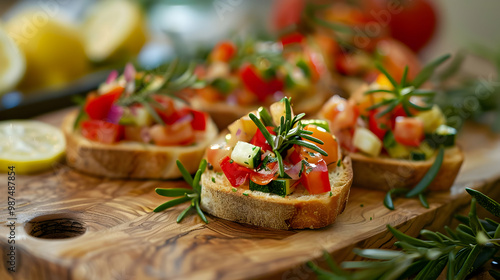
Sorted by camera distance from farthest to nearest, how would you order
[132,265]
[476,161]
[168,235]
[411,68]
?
[411,68] < [476,161] < [168,235] < [132,265]

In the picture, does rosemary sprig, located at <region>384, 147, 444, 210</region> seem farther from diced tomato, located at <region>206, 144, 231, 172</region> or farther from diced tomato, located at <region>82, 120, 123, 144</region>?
diced tomato, located at <region>82, 120, 123, 144</region>

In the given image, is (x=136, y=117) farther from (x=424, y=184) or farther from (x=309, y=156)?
(x=424, y=184)

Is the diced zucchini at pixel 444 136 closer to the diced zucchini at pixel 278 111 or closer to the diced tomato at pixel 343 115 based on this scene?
the diced tomato at pixel 343 115

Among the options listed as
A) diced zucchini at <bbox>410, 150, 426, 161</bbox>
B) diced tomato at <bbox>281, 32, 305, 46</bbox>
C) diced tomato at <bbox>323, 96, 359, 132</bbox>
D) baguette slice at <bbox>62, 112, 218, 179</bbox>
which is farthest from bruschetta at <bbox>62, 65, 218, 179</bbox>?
diced tomato at <bbox>281, 32, 305, 46</bbox>

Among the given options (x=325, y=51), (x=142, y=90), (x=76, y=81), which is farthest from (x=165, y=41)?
(x=142, y=90)

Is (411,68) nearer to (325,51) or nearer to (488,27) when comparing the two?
(325,51)

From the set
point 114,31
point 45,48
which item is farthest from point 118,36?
point 45,48

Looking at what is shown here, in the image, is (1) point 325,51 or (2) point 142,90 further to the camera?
(1) point 325,51

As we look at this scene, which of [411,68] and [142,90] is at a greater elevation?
[142,90]
